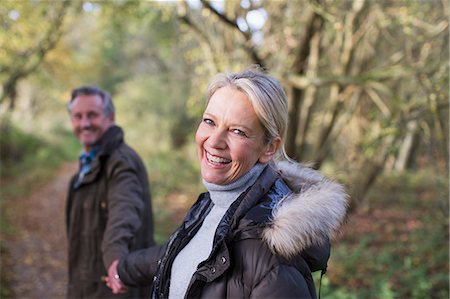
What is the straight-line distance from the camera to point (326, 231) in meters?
1.62

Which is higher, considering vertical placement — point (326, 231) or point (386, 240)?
point (326, 231)

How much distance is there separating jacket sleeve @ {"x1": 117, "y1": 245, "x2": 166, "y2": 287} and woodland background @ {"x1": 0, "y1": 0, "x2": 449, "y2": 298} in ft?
3.17

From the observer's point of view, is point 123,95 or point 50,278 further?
point 123,95

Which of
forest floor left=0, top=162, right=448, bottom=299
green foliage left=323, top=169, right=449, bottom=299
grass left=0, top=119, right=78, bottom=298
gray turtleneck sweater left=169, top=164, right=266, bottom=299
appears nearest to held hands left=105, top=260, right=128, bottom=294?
gray turtleneck sweater left=169, top=164, right=266, bottom=299

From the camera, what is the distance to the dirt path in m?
7.53

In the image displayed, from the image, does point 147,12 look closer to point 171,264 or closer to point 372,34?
point 372,34

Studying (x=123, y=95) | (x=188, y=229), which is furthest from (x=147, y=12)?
(x=123, y=95)

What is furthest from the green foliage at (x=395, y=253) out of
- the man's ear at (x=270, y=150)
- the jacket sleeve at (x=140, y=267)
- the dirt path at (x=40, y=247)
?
the dirt path at (x=40, y=247)

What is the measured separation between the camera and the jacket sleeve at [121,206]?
109 inches

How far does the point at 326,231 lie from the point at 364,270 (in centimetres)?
731

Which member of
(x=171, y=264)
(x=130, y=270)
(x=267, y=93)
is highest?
(x=267, y=93)

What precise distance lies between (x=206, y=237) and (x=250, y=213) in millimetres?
312

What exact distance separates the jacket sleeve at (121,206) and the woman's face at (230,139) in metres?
1.15

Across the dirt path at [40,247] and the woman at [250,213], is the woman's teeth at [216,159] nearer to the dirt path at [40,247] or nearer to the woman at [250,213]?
the woman at [250,213]
